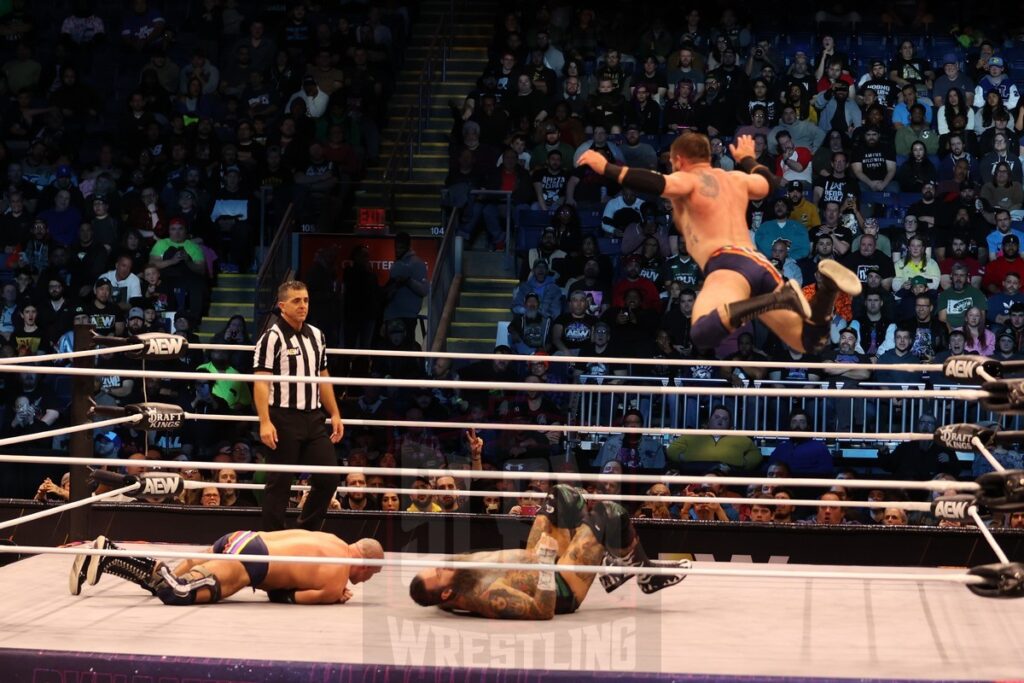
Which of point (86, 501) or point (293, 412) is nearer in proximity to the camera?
point (86, 501)

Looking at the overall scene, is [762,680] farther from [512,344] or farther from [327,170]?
[327,170]

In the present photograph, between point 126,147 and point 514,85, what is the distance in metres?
3.15

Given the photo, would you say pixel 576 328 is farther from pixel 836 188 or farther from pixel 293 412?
pixel 293 412

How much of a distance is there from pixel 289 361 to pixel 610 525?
1427 mm

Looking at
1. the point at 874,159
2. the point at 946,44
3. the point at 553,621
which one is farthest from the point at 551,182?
the point at 553,621

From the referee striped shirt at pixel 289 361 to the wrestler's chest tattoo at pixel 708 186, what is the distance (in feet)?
5.37

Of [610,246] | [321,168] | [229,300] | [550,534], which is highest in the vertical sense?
[321,168]

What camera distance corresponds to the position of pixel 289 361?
5285mm

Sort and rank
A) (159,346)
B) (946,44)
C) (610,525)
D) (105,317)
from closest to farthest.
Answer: (610,525) < (159,346) < (105,317) < (946,44)

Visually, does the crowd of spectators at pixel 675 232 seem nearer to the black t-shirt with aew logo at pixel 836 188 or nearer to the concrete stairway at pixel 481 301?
the black t-shirt with aew logo at pixel 836 188

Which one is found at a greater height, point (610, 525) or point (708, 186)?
point (708, 186)

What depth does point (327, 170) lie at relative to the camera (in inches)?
430

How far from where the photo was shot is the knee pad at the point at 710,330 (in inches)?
170

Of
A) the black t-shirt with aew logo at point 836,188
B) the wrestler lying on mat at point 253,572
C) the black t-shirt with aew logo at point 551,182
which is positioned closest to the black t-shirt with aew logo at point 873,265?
the black t-shirt with aew logo at point 836,188
